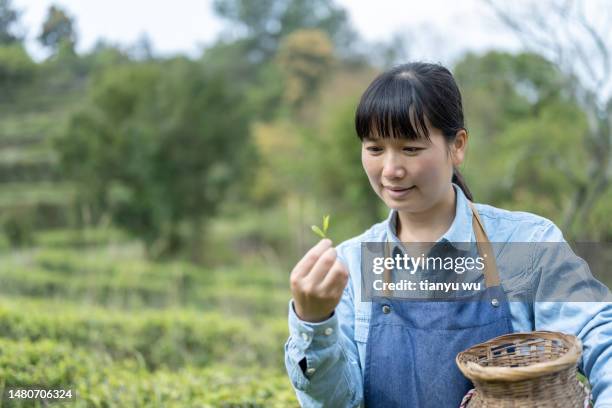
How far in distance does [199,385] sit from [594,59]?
584cm

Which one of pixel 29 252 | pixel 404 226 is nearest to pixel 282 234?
pixel 29 252

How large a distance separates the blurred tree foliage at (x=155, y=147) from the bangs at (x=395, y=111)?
9.08 meters

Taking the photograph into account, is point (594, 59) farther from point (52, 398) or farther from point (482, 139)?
point (52, 398)

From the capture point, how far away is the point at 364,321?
60.4 inches

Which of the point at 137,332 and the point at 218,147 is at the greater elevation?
the point at 218,147

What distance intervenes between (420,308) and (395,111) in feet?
1.40

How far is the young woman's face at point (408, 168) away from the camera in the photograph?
1446 mm

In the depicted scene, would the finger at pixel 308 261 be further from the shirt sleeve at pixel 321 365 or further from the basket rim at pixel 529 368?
the basket rim at pixel 529 368

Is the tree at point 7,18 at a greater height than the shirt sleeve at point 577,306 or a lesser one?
greater

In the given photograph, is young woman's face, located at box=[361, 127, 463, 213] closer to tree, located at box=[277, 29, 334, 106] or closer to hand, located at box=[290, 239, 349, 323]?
hand, located at box=[290, 239, 349, 323]

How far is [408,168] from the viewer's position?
144 cm

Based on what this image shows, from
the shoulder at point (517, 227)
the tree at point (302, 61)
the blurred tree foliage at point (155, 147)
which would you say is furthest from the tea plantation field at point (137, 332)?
the tree at point (302, 61)

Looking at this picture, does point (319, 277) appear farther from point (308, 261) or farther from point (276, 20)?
point (276, 20)

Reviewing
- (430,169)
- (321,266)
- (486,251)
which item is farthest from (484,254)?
(321,266)
